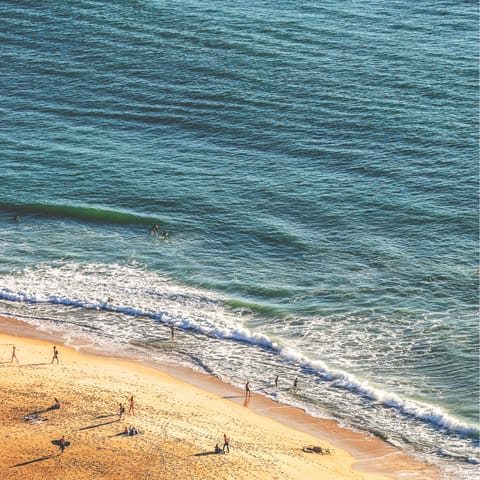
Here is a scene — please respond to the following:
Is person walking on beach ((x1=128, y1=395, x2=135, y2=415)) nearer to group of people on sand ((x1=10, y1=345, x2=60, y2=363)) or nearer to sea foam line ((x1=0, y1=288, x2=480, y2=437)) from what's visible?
group of people on sand ((x1=10, y1=345, x2=60, y2=363))

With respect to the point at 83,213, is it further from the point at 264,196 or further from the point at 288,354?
the point at 288,354

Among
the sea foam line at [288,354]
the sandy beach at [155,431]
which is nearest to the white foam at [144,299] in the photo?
the sea foam line at [288,354]

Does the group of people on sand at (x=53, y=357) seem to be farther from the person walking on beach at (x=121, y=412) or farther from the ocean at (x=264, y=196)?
the person walking on beach at (x=121, y=412)

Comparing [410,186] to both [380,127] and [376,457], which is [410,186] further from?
[376,457]

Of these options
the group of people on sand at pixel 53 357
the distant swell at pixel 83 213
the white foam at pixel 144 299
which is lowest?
the group of people on sand at pixel 53 357

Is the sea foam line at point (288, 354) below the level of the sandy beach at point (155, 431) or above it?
above

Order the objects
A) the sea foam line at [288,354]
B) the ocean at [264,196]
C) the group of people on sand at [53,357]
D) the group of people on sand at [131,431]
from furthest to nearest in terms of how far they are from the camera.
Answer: the ocean at [264,196]
the group of people on sand at [53,357]
the sea foam line at [288,354]
the group of people on sand at [131,431]

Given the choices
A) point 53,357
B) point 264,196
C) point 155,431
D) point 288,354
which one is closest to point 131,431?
point 155,431

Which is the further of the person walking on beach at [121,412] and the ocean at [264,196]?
the ocean at [264,196]
